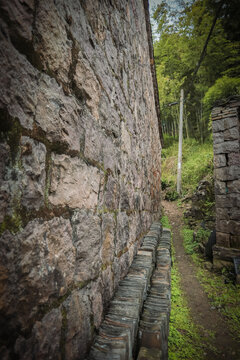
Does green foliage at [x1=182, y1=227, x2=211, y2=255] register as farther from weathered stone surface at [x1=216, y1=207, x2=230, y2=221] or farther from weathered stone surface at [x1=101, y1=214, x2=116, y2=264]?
weathered stone surface at [x1=101, y1=214, x2=116, y2=264]

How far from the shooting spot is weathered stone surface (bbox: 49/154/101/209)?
0.66m

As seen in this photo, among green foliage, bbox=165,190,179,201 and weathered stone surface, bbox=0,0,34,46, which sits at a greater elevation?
weathered stone surface, bbox=0,0,34,46

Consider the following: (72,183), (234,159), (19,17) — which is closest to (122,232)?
(72,183)

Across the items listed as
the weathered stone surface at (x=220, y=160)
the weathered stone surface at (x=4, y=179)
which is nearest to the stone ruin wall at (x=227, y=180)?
the weathered stone surface at (x=220, y=160)

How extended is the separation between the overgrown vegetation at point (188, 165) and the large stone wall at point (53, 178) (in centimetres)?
1047

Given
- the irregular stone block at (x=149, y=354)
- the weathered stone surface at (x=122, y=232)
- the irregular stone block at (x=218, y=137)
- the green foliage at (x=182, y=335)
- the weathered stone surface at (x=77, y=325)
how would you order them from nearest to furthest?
the weathered stone surface at (x=77, y=325) → the irregular stone block at (x=149, y=354) → the weathered stone surface at (x=122, y=232) → the green foliage at (x=182, y=335) → the irregular stone block at (x=218, y=137)

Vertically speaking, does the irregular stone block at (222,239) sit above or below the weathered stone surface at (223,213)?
below

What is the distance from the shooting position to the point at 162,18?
11266 mm

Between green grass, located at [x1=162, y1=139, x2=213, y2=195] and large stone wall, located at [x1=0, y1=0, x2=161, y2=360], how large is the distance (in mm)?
10216

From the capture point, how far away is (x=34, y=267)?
1.78 feet

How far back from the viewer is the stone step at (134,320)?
2.81 feet

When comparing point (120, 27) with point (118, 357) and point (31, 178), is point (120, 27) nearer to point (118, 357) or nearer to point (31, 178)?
point (31, 178)

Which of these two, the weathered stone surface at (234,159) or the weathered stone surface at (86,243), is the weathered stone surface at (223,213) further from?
the weathered stone surface at (86,243)

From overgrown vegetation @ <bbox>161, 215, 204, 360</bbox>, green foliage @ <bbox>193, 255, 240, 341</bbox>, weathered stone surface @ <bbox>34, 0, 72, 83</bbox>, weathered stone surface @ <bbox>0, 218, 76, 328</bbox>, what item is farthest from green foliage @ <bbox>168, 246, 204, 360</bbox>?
weathered stone surface @ <bbox>34, 0, 72, 83</bbox>
